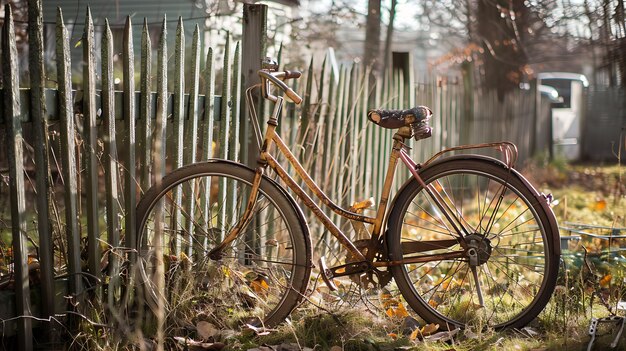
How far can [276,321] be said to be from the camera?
375 centimetres

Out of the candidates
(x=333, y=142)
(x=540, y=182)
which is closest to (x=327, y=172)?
(x=333, y=142)

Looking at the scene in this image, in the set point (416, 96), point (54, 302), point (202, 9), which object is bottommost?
point (54, 302)

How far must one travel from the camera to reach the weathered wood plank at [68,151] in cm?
323

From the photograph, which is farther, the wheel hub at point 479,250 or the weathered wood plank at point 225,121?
the weathered wood plank at point 225,121

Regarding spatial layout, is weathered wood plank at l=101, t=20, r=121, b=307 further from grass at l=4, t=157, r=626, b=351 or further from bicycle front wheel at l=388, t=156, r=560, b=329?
bicycle front wheel at l=388, t=156, r=560, b=329

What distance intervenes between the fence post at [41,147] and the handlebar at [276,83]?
1.02 m

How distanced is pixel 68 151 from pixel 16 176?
0.80 ft

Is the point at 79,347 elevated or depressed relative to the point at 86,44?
Result: depressed

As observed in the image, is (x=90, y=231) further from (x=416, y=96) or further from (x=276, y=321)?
(x=416, y=96)

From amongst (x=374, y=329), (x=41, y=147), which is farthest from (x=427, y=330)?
(x=41, y=147)

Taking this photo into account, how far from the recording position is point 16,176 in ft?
10.3

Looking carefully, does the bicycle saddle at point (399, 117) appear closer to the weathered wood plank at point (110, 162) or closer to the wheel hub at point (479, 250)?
the wheel hub at point (479, 250)

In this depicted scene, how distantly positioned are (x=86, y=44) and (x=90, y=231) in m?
0.82

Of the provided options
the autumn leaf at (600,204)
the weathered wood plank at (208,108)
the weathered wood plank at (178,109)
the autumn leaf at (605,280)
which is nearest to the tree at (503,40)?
the autumn leaf at (600,204)
